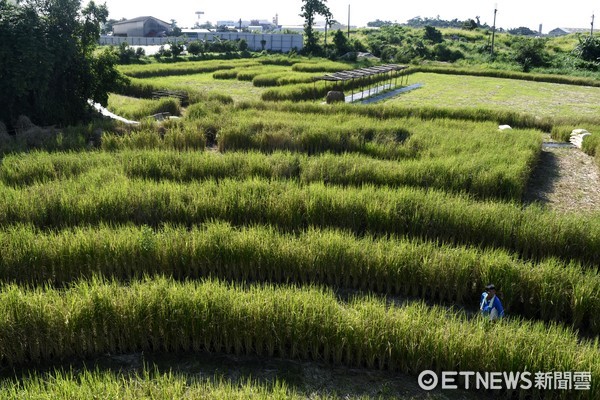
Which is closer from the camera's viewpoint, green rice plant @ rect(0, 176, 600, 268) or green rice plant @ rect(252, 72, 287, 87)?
green rice plant @ rect(0, 176, 600, 268)

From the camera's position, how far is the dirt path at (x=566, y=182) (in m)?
9.45

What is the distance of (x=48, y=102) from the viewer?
14.6 m

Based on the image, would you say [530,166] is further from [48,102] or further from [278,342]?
[48,102]

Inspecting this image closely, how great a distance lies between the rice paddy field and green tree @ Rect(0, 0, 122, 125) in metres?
2.86

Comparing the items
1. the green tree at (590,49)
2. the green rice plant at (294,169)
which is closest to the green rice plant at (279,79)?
the green rice plant at (294,169)

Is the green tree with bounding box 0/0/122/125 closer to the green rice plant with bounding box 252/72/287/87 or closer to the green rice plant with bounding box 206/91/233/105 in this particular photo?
the green rice plant with bounding box 206/91/233/105

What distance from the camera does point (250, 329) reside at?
4.96m

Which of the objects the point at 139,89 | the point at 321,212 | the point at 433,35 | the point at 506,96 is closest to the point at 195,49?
the point at 139,89

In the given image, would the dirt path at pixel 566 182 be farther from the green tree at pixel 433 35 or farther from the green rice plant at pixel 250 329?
the green tree at pixel 433 35

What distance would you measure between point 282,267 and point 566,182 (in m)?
7.54

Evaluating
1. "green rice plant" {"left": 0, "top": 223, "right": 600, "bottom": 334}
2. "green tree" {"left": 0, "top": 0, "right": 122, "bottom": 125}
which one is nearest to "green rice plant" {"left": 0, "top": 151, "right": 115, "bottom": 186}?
"green rice plant" {"left": 0, "top": 223, "right": 600, "bottom": 334}

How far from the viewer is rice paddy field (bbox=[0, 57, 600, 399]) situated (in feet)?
15.2

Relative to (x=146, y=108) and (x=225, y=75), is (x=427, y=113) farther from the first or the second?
(x=225, y=75)

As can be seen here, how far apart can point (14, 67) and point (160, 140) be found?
489 centimetres
